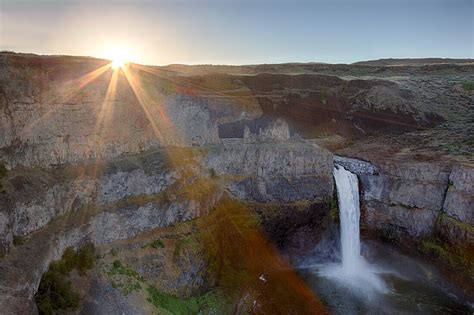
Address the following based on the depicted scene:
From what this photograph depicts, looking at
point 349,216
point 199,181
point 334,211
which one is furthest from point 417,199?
point 199,181

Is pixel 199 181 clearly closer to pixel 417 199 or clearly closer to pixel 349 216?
pixel 349 216

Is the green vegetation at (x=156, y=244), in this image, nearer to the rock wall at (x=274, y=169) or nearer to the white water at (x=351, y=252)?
the rock wall at (x=274, y=169)

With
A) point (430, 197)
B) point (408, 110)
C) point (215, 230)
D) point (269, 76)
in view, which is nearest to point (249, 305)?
point (215, 230)

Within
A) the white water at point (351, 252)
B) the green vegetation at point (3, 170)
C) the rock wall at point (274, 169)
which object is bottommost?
the white water at point (351, 252)

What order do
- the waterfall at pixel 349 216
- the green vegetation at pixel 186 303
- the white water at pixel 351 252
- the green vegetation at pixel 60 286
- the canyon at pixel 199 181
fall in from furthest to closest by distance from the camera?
the waterfall at pixel 349 216 → the white water at pixel 351 252 → the green vegetation at pixel 186 303 → the canyon at pixel 199 181 → the green vegetation at pixel 60 286

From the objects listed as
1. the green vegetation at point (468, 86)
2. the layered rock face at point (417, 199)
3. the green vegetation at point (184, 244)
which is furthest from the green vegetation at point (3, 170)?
the green vegetation at point (468, 86)

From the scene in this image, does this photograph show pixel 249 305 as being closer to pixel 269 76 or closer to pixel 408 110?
pixel 269 76
